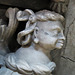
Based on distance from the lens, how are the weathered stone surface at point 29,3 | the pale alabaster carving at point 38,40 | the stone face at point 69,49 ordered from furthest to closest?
the stone face at point 69,49
the weathered stone surface at point 29,3
the pale alabaster carving at point 38,40

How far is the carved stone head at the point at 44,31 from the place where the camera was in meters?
1.39

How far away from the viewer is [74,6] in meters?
1.62

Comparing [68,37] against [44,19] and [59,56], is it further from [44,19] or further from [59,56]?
[44,19]

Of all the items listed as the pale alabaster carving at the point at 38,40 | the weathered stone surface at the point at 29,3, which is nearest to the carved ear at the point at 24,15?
the pale alabaster carving at the point at 38,40

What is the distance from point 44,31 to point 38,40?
7cm

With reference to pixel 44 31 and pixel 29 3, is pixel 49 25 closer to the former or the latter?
pixel 44 31

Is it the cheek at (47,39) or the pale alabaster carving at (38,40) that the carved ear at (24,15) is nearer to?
the pale alabaster carving at (38,40)

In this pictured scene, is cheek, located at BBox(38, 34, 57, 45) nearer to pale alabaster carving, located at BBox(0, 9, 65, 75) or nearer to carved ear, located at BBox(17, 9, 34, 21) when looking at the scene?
pale alabaster carving, located at BBox(0, 9, 65, 75)

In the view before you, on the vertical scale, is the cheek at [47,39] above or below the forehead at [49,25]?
below

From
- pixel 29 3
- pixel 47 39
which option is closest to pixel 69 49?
pixel 47 39

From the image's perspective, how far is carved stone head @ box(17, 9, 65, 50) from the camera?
1388 mm

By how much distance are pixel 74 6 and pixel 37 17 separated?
0.35 meters

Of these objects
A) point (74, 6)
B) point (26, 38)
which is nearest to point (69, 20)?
point (74, 6)

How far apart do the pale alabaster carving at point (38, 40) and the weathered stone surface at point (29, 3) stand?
0.41 ft
